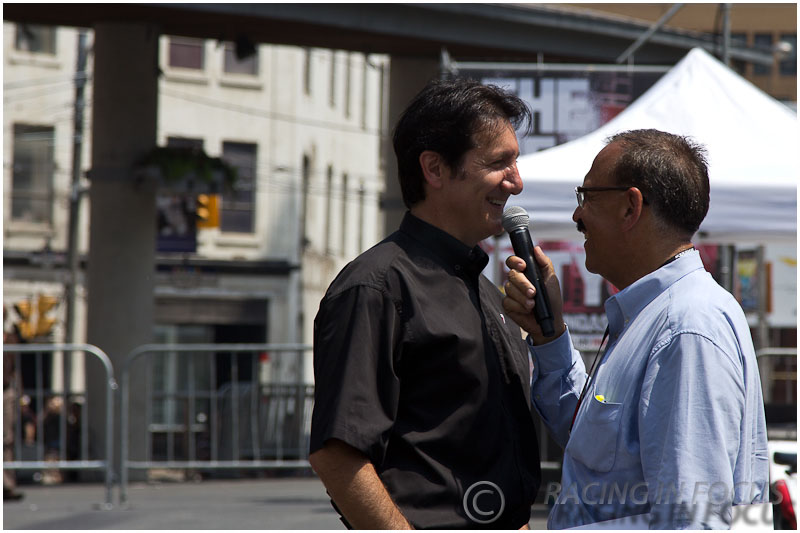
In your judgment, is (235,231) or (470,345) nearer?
(470,345)

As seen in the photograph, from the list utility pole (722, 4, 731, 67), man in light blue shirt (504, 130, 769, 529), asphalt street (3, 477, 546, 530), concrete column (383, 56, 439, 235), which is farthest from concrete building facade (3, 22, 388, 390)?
man in light blue shirt (504, 130, 769, 529)

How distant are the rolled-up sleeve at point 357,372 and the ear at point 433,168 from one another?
1.31ft

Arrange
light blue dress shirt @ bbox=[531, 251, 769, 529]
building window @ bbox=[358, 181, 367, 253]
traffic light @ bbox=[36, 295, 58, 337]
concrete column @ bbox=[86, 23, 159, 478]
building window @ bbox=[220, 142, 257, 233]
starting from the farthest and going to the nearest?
building window @ bbox=[358, 181, 367, 253], building window @ bbox=[220, 142, 257, 233], traffic light @ bbox=[36, 295, 58, 337], concrete column @ bbox=[86, 23, 159, 478], light blue dress shirt @ bbox=[531, 251, 769, 529]

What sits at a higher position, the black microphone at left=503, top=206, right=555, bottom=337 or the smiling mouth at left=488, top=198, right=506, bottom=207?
the smiling mouth at left=488, top=198, right=506, bottom=207

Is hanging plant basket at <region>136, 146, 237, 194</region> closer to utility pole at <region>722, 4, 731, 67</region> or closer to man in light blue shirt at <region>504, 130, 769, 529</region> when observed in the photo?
utility pole at <region>722, 4, 731, 67</region>

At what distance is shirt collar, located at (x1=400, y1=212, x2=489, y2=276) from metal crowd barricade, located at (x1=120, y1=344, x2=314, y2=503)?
738 centimetres

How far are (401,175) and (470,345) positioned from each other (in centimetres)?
53

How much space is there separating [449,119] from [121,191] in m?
11.9

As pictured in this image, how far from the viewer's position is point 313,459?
9.20 feet

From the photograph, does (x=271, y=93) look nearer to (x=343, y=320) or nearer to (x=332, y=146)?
(x=332, y=146)

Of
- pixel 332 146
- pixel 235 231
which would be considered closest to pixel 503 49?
pixel 235 231

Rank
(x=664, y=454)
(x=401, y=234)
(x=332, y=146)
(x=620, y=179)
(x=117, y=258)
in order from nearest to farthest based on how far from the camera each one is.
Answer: (x=664, y=454), (x=620, y=179), (x=401, y=234), (x=117, y=258), (x=332, y=146)

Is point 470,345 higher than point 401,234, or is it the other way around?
point 401,234

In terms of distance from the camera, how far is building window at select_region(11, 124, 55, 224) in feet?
106
